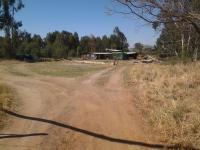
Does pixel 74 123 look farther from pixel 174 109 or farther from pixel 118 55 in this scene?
pixel 118 55

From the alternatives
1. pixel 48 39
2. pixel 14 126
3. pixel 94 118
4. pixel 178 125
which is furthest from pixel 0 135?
pixel 48 39

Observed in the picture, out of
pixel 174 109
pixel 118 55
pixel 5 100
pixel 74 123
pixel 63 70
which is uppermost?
pixel 174 109

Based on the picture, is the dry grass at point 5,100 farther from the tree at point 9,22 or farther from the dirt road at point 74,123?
the tree at point 9,22

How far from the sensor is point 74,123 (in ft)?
42.9

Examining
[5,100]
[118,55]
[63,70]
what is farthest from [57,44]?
[5,100]

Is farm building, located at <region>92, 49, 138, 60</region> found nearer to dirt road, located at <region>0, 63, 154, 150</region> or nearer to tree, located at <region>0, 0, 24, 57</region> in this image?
tree, located at <region>0, 0, 24, 57</region>

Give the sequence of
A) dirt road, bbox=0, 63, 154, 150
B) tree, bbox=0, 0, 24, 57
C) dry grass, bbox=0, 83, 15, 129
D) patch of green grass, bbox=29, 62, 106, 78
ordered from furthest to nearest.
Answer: tree, bbox=0, 0, 24, 57 < patch of green grass, bbox=29, 62, 106, 78 < dry grass, bbox=0, 83, 15, 129 < dirt road, bbox=0, 63, 154, 150

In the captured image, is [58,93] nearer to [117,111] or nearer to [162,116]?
[117,111]

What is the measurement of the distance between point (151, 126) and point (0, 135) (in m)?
4.26

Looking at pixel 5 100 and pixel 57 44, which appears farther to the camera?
pixel 57 44

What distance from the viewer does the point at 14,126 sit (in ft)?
40.2

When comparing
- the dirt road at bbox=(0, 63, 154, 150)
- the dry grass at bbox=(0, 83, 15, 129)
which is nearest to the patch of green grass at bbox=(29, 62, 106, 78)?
the dry grass at bbox=(0, 83, 15, 129)

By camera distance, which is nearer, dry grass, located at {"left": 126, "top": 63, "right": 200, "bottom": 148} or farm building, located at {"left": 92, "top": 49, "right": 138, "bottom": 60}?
dry grass, located at {"left": 126, "top": 63, "right": 200, "bottom": 148}

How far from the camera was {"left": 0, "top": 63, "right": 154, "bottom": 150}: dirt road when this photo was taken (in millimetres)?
10469
